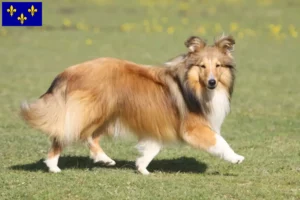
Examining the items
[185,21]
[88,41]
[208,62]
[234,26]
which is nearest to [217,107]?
[208,62]

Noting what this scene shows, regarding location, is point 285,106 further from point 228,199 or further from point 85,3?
point 85,3

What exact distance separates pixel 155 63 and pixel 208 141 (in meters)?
10.1

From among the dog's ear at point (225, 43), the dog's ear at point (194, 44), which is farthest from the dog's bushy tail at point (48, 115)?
the dog's ear at point (225, 43)

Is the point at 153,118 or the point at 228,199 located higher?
the point at 153,118

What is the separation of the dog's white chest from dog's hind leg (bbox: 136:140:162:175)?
65 centimetres

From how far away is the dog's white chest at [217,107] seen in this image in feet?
24.7

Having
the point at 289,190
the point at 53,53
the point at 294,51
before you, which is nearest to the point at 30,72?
the point at 53,53

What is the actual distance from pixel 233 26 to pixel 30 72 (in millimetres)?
10117

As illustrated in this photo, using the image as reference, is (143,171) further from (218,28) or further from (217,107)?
(218,28)

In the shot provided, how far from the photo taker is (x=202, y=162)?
27.4ft

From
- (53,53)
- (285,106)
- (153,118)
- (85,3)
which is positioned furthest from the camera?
(85,3)

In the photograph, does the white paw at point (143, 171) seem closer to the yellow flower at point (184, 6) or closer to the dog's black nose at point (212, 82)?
the dog's black nose at point (212, 82)

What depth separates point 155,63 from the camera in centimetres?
1736

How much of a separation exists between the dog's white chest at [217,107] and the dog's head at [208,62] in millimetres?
117
